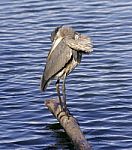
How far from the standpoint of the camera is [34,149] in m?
11.9

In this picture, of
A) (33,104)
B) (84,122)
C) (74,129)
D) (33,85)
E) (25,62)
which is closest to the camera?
(74,129)

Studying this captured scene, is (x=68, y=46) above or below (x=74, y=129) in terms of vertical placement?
above

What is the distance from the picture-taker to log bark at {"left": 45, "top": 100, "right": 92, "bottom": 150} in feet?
34.5

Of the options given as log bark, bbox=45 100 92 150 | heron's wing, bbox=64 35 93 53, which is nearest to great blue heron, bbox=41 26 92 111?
heron's wing, bbox=64 35 93 53

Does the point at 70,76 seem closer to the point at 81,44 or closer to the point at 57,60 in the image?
the point at 57,60

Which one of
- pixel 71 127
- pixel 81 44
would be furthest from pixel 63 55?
pixel 71 127

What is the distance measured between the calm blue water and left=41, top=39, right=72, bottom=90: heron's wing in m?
1.20

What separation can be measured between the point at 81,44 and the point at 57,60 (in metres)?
0.93

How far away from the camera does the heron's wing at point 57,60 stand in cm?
1177

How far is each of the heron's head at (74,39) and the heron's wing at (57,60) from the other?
5.4 inches

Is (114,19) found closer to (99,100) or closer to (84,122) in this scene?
(99,100)

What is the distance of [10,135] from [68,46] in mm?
2072

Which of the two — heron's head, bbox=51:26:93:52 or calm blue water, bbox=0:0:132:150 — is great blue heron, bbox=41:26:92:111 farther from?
calm blue water, bbox=0:0:132:150

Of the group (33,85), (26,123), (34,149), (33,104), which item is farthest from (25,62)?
(34,149)
